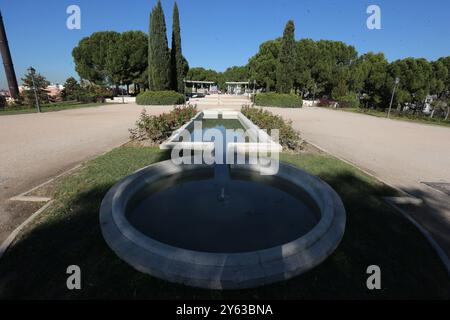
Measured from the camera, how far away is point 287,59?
90.8ft

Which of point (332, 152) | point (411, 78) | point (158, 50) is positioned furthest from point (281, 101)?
point (332, 152)

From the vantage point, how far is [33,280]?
2.40m

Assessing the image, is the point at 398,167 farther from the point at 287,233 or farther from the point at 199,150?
the point at 199,150

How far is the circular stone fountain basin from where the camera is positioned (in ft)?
7.87

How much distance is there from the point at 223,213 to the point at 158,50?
27.3m

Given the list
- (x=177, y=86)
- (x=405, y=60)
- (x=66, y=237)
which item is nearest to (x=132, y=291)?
(x=66, y=237)

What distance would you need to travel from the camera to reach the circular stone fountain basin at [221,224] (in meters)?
2.40

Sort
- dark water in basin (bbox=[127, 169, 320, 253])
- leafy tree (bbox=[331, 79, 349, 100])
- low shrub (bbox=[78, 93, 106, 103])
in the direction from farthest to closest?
leafy tree (bbox=[331, 79, 349, 100]) < low shrub (bbox=[78, 93, 106, 103]) < dark water in basin (bbox=[127, 169, 320, 253])

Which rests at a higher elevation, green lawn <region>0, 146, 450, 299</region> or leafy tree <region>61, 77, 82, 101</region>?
leafy tree <region>61, 77, 82, 101</region>

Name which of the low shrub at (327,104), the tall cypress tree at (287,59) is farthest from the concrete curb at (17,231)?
the low shrub at (327,104)

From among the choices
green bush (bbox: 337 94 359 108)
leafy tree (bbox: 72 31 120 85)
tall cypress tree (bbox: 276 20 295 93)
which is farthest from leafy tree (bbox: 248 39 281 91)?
leafy tree (bbox: 72 31 120 85)

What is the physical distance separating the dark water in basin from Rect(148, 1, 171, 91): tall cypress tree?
24995 millimetres

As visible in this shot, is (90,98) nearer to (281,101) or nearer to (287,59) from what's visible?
(281,101)

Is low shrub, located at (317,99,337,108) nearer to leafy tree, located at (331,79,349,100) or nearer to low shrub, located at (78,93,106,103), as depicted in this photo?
leafy tree, located at (331,79,349,100)
